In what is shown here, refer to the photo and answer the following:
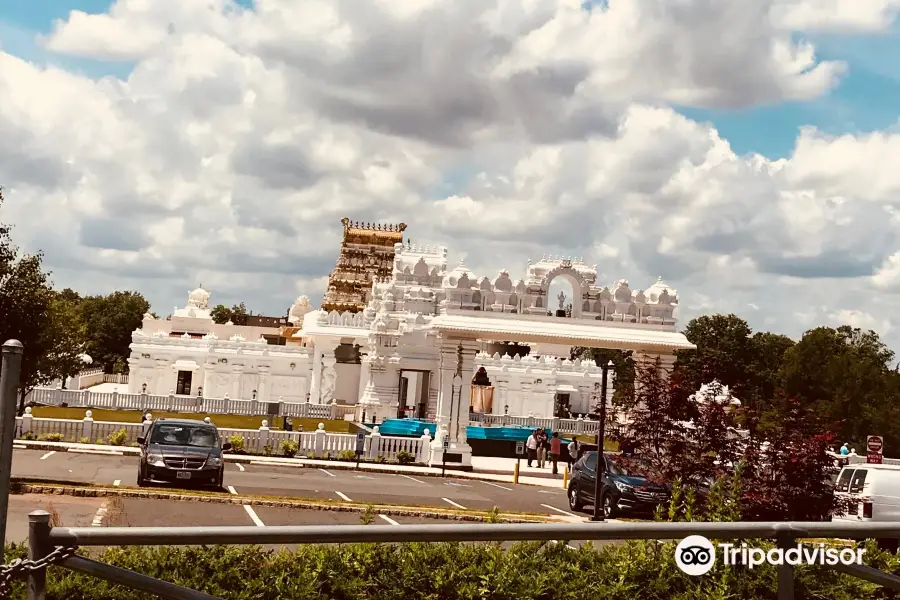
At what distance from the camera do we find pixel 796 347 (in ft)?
310

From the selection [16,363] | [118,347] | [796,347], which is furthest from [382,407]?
[118,347]

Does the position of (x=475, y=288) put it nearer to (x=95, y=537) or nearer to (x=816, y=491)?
(x=816, y=491)

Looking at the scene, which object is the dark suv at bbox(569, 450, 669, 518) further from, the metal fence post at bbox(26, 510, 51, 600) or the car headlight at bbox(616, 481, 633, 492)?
the metal fence post at bbox(26, 510, 51, 600)

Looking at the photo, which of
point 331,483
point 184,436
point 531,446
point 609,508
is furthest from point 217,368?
point 609,508

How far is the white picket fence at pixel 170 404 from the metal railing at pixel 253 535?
53.8 metres

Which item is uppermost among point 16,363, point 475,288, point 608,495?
point 475,288

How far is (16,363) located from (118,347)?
372 ft

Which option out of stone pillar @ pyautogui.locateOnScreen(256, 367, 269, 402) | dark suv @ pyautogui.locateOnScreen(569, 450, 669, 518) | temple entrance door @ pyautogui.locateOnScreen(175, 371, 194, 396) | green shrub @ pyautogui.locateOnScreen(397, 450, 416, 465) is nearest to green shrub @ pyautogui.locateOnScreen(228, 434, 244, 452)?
green shrub @ pyautogui.locateOnScreen(397, 450, 416, 465)

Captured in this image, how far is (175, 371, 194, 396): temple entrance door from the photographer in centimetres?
7157

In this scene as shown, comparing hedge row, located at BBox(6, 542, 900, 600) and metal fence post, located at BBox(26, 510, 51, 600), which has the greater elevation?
metal fence post, located at BBox(26, 510, 51, 600)

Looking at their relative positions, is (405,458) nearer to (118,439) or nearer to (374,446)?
(374,446)

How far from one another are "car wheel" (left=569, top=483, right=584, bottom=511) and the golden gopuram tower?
254 feet

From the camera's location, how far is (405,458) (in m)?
39.2

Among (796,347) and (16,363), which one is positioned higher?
(796,347)
